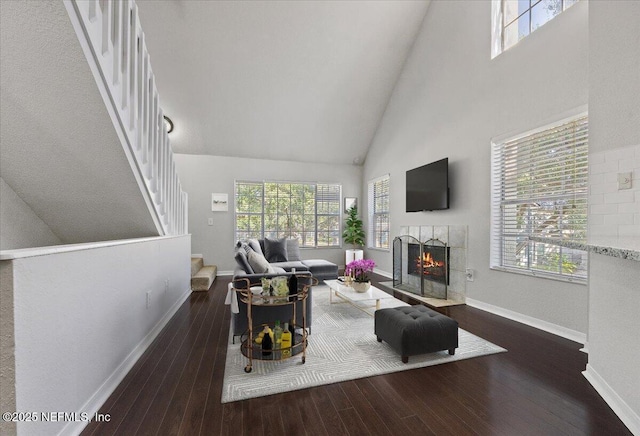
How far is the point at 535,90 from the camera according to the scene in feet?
10.5

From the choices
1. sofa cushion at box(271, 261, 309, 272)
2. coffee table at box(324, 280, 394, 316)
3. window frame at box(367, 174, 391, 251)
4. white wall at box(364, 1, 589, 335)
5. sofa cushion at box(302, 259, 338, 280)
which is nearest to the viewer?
white wall at box(364, 1, 589, 335)

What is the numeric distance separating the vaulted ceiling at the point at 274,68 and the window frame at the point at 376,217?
1.26 metres

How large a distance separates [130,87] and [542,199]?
4.20 metres

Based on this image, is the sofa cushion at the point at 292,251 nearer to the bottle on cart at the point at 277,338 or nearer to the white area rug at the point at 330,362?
the white area rug at the point at 330,362

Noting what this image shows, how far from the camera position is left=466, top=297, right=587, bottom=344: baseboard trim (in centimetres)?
280

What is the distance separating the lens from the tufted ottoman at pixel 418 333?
7.77 ft

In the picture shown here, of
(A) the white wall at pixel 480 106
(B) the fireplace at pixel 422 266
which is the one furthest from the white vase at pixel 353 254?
(B) the fireplace at pixel 422 266

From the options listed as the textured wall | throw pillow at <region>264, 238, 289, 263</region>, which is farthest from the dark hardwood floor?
throw pillow at <region>264, 238, 289, 263</region>

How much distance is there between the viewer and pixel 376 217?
705cm

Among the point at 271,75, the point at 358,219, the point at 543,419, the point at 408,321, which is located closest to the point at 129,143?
the point at 408,321

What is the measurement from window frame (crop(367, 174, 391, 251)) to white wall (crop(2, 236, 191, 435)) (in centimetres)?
486

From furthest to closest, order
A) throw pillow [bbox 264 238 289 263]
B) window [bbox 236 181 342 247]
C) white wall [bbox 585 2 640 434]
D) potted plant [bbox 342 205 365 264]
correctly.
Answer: potted plant [bbox 342 205 365 264], window [bbox 236 181 342 247], throw pillow [bbox 264 238 289 263], white wall [bbox 585 2 640 434]

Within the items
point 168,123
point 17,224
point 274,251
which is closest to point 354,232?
point 274,251

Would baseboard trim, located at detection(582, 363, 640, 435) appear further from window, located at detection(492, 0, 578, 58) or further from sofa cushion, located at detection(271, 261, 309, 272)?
sofa cushion, located at detection(271, 261, 309, 272)
